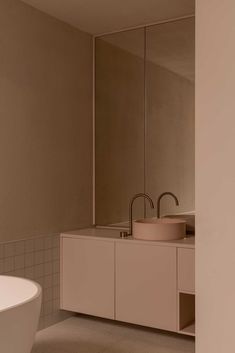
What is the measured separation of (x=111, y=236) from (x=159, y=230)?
42 centimetres

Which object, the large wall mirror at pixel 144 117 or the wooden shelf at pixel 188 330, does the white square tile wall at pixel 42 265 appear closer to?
the large wall mirror at pixel 144 117

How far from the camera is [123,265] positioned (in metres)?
3.18

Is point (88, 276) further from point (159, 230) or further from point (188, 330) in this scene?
point (188, 330)

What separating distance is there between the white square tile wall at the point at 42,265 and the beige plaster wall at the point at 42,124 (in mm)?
76

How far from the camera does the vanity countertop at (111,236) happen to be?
298 centimetres

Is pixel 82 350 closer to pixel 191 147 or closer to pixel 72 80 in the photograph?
pixel 191 147

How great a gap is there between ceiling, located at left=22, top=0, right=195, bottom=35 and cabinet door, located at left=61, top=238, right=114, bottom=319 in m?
1.73
